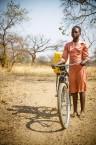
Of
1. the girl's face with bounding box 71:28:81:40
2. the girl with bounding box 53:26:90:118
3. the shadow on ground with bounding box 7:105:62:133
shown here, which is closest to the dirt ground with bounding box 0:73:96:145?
the shadow on ground with bounding box 7:105:62:133

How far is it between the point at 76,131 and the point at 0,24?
22092 mm

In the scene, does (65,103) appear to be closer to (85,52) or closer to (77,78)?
(77,78)

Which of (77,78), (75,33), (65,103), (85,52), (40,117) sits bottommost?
(40,117)

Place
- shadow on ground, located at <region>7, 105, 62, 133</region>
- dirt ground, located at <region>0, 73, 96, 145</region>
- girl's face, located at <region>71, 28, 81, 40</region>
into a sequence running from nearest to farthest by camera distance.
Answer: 1. dirt ground, located at <region>0, 73, 96, 145</region>
2. shadow on ground, located at <region>7, 105, 62, 133</region>
3. girl's face, located at <region>71, 28, 81, 40</region>

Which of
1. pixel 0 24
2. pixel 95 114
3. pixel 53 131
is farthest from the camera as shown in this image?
pixel 0 24

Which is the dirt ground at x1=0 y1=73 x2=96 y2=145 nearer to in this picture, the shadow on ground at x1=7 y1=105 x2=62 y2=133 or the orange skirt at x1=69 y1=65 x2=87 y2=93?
the shadow on ground at x1=7 y1=105 x2=62 y2=133

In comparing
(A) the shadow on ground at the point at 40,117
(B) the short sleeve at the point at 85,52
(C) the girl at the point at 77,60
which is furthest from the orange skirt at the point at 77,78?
(A) the shadow on ground at the point at 40,117

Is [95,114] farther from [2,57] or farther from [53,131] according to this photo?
[2,57]

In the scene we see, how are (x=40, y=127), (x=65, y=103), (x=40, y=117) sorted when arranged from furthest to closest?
(x=40, y=117)
(x=65, y=103)
(x=40, y=127)

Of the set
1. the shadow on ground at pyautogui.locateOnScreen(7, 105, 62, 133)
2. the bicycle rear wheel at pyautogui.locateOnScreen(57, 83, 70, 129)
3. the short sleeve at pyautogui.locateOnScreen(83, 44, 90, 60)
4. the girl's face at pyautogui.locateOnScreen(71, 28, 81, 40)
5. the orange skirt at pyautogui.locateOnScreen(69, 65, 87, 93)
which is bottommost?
the shadow on ground at pyautogui.locateOnScreen(7, 105, 62, 133)

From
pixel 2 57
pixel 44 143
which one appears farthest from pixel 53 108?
pixel 2 57

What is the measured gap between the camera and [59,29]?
1305 cm

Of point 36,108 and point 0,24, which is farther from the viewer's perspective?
point 0,24

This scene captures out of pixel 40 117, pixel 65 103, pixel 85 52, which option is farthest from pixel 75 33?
pixel 40 117
